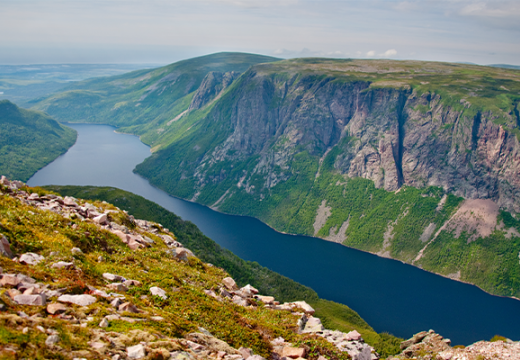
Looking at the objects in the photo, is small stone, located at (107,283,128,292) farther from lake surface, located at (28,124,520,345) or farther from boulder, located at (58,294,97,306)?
lake surface, located at (28,124,520,345)

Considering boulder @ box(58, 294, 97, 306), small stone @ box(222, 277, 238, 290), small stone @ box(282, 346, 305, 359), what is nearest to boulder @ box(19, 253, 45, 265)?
boulder @ box(58, 294, 97, 306)

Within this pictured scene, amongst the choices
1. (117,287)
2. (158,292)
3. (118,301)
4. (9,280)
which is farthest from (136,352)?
(158,292)

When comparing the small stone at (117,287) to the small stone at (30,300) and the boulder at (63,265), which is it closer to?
the boulder at (63,265)

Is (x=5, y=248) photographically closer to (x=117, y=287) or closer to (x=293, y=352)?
(x=117, y=287)

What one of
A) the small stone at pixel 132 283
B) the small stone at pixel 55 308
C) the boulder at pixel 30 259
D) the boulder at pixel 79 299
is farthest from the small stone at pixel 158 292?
the small stone at pixel 55 308

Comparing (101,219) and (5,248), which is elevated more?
(5,248)
